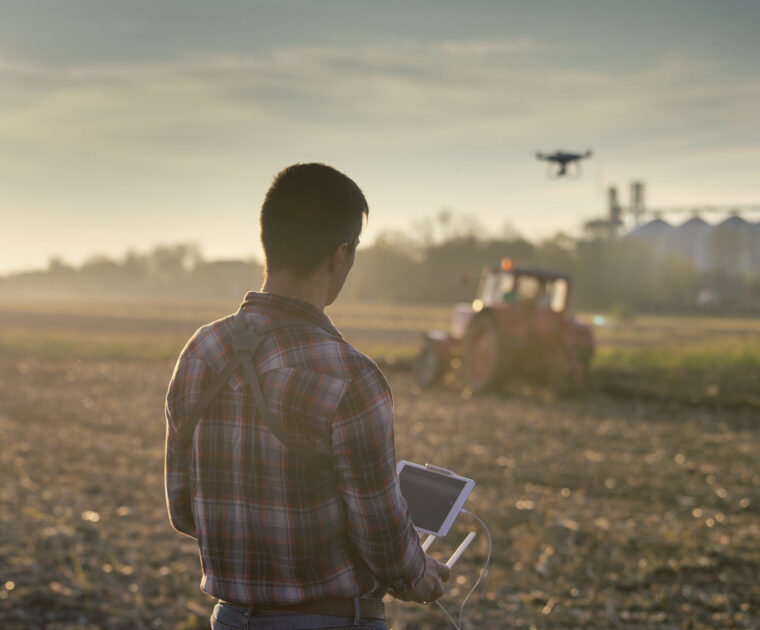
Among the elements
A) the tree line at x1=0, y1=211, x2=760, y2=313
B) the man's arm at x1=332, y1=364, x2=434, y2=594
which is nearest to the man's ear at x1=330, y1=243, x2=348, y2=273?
the man's arm at x1=332, y1=364, x2=434, y2=594

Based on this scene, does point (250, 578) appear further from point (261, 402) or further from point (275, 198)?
point (275, 198)

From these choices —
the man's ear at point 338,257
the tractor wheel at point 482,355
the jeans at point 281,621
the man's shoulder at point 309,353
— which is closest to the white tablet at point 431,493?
the jeans at point 281,621

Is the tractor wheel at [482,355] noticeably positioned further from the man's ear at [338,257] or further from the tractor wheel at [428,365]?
the man's ear at [338,257]

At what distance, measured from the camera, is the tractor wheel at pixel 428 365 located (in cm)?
1295

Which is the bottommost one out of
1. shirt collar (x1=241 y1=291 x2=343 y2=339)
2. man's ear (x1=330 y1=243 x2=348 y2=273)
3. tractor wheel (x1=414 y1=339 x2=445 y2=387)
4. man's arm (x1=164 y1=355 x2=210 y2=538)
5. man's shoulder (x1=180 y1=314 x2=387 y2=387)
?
tractor wheel (x1=414 y1=339 x2=445 y2=387)

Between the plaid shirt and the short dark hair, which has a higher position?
the short dark hair

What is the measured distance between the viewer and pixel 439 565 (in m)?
1.63

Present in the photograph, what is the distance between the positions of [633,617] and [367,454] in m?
3.30

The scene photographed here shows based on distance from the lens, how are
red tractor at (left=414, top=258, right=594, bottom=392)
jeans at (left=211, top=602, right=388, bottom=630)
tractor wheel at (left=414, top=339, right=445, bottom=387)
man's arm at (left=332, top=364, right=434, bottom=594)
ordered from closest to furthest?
man's arm at (left=332, top=364, right=434, bottom=594) < jeans at (left=211, top=602, right=388, bottom=630) < red tractor at (left=414, top=258, right=594, bottom=392) < tractor wheel at (left=414, top=339, right=445, bottom=387)

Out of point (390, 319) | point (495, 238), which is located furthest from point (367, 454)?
point (495, 238)

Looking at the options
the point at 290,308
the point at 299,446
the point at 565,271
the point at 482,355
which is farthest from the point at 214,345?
the point at 565,271

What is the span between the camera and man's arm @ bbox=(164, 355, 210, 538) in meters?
1.56

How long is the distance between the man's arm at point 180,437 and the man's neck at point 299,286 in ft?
0.70

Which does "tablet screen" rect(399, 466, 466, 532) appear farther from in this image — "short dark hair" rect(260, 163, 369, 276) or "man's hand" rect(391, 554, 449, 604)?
"short dark hair" rect(260, 163, 369, 276)
